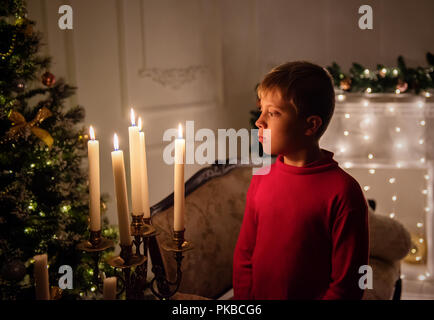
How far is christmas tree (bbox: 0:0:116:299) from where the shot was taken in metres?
1.37

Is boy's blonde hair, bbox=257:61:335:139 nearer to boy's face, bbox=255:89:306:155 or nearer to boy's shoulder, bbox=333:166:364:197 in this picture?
boy's face, bbox=255:89:306:155

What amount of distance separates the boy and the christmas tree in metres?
0.87

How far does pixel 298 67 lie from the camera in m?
A: 0.96

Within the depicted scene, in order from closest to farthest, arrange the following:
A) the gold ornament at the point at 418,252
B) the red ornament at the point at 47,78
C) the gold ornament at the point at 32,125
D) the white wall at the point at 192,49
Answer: the gold ornament at the point at 32,125
the red ornament at the point at 47,78
the white wall at the point at 192,49
the gold ornament at the point at 418,252

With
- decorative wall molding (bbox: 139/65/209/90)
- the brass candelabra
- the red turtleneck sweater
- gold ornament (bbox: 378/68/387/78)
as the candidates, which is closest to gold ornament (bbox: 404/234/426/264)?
gold ornament (bbox: 378/68/387/78)

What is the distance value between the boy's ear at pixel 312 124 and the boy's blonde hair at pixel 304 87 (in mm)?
11

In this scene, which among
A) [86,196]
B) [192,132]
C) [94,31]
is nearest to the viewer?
[86,196]

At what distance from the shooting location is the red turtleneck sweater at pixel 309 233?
93cm

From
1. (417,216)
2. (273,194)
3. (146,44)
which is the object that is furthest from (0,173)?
(417,216)

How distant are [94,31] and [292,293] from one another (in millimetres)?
1740

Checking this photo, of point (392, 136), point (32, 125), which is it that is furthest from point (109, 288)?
point (392, 136)

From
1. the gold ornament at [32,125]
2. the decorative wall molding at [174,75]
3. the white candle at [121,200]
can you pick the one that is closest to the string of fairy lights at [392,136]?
the decorative wall molding at [174,75]
